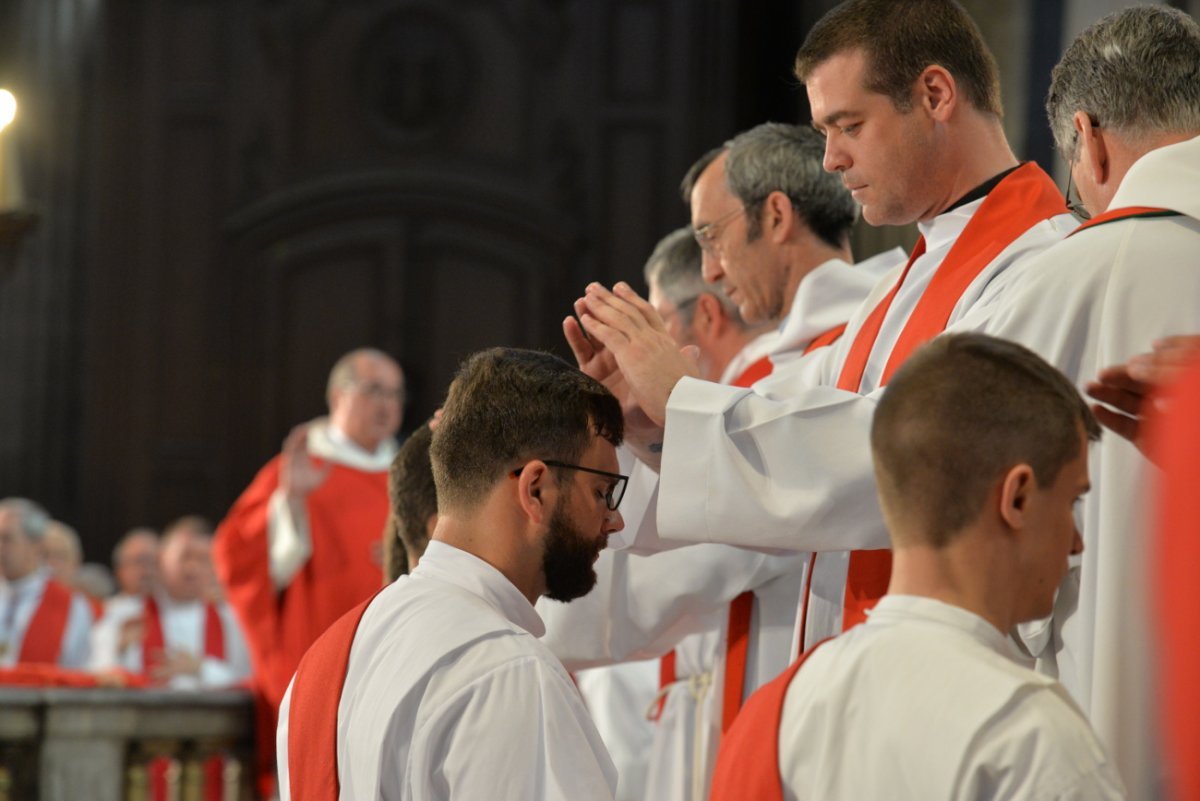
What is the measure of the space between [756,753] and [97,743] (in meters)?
4.36

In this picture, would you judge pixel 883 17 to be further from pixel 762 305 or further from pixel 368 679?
pixel 368 679

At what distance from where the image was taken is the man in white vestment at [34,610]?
29.8ft

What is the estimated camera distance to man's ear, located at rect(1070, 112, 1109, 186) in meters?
2.52

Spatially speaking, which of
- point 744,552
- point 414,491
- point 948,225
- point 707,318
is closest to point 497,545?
point 414,491

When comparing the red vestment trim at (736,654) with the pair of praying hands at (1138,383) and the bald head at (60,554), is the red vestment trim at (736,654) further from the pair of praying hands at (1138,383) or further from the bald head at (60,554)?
the bald head at (60,554)

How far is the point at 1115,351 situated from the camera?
235 centimetres

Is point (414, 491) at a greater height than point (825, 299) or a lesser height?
lesser

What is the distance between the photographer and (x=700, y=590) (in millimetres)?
3475

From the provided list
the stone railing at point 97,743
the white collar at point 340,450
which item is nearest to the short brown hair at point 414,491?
the stone railing at point 97,743

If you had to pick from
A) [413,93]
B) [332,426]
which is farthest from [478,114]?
[332,426]

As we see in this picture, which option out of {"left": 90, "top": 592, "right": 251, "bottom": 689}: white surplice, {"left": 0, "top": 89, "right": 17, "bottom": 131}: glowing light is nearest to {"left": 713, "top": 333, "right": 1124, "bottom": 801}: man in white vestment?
{"left": 0, "top": 89, "right": 17, "bottom": 131}: glowing light

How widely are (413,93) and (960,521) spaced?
991 cm

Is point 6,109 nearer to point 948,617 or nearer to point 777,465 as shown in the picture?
point 777,465

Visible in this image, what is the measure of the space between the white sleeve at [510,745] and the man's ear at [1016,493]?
2.16ft
